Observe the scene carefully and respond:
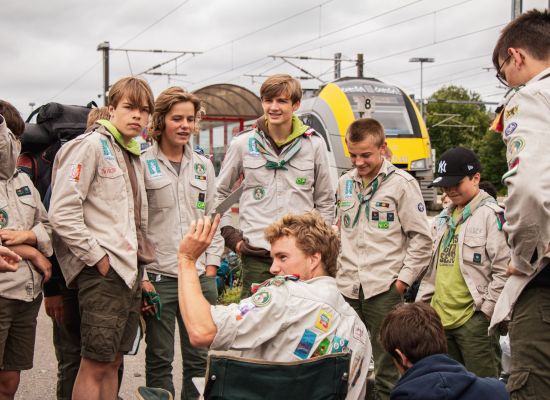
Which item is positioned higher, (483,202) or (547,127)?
(547,127)

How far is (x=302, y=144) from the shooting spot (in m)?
4.89

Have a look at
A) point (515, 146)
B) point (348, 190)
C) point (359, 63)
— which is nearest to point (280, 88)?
point (348, 190)

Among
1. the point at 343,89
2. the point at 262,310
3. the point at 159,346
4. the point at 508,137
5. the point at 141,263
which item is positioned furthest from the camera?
the point at 343,89

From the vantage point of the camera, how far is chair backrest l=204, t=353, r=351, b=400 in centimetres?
264

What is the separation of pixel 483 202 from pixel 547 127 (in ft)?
6.07

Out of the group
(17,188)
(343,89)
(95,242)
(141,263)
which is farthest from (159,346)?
(343,89)

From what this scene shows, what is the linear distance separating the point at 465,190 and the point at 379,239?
2.10 ft

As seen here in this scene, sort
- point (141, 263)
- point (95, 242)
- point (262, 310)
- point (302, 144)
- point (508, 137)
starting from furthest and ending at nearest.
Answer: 1. point (302, 144)
2. point (141, 263)
3. point (95, 242)
4. point (508, 137)
5. point (262, 310)

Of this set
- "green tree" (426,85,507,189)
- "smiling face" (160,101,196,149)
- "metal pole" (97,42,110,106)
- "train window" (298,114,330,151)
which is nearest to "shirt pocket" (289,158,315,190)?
"smiling face" (160,101,196,149)

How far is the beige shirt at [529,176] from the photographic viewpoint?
9.09 feet

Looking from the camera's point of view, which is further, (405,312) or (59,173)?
(59,173)

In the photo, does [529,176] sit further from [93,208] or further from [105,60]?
[105,60]

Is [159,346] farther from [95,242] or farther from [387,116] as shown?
[387,116]

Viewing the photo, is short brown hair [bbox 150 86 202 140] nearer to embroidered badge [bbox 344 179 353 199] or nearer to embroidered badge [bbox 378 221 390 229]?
embroidered badge [bbox 344 179 353 199]
